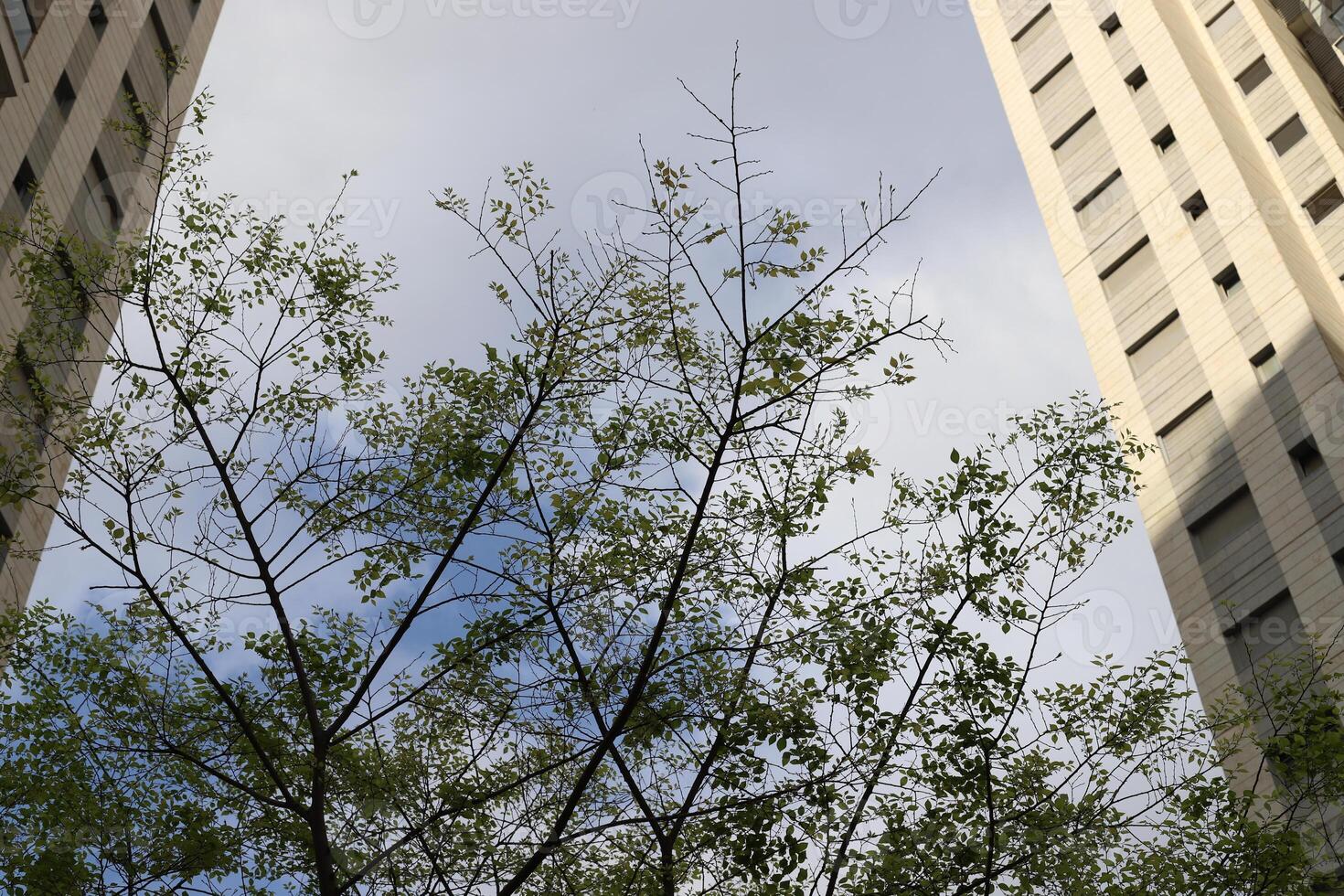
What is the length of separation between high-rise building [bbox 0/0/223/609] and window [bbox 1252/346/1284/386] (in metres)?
22.5

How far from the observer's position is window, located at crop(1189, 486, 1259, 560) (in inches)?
967

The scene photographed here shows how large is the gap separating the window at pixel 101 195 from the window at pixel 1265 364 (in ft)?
82.0

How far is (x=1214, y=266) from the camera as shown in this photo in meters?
27.7

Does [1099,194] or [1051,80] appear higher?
[1051,80]

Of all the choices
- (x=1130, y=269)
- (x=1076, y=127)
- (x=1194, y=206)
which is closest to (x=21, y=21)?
(x=1130, y=269)

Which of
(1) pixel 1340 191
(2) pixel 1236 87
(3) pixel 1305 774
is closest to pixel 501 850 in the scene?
(3) pixel 1305 774

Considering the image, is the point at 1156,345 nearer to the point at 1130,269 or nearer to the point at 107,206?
the point at 1130,269

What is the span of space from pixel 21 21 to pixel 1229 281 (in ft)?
86.0

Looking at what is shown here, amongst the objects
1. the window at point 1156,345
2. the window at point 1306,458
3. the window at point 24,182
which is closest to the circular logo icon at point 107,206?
the window at point 24,182

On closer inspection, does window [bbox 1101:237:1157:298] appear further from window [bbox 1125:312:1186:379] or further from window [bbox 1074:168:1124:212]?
window [bbox 1074:168:1124:212]

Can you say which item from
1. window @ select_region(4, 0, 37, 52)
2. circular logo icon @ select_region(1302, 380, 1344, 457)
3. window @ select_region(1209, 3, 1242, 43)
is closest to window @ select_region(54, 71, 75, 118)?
window @ select_region(4, 0, 37, 52)

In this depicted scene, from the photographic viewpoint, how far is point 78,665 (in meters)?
9.57

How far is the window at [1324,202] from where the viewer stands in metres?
27.8

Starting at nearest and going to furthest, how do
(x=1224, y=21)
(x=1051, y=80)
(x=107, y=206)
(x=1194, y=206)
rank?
(x=107, y=206) < (x=1194, y=206) < (x=1224, y=21) < (x=1051, y=80)
